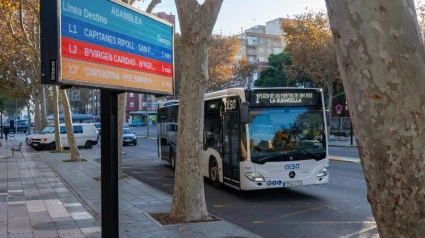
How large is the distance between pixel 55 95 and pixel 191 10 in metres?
19.6

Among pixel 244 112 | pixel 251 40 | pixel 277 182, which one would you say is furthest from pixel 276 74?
pixel 244 112

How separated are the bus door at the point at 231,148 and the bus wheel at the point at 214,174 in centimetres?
68

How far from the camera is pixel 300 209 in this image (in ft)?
31.6

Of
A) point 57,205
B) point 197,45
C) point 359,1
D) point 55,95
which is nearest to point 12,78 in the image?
point 55,95

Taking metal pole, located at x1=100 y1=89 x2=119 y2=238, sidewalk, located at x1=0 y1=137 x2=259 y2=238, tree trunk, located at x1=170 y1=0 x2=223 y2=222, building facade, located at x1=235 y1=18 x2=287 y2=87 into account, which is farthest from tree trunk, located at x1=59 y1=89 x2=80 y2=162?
building facade, located at x1=235 y1=18 x2=287 y2=87

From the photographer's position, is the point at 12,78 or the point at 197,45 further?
the point at 12,78

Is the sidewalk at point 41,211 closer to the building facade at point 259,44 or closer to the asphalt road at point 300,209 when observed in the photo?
the asphalt road at point 300,209

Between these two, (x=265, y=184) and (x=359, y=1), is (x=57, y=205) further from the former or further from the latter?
(x=359, y=1)

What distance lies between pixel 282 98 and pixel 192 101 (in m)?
3.73

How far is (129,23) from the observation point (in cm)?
506

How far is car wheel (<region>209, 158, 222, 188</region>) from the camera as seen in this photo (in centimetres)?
1262

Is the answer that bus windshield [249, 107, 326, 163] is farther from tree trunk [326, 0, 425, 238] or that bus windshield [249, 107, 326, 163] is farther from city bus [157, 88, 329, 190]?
tree trunk [326, 0, 425, 238]

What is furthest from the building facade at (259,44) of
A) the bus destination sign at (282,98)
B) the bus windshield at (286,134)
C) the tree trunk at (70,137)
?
the bus windshield at (286,134)

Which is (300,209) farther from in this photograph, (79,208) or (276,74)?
(276,74)
